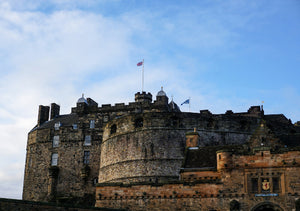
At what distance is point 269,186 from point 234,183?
2168 mm

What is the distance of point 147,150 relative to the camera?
39.3m

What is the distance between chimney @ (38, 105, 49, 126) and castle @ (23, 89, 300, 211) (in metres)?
0.14

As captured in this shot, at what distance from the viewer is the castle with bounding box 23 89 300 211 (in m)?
27.7

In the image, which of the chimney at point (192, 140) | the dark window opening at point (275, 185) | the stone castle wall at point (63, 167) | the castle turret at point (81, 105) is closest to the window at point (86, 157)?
the stone castle wall at point (63, 167)

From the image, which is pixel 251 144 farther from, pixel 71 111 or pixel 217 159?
pixel 71 111

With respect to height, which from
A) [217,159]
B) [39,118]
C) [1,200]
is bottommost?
[1,200]

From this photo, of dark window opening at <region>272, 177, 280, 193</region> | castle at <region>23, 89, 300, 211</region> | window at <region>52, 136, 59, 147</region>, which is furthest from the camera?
window at <region>52, 136, 59, 147</region>

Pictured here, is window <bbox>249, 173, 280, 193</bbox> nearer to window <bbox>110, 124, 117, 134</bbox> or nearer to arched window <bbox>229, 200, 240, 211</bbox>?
arched window <bbox>229, 200, 240, 211</bbox>

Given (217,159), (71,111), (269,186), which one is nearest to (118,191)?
(217,159)

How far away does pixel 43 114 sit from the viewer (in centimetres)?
6038

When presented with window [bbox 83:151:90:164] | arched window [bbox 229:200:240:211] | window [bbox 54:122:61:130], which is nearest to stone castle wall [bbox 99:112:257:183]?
window [bbox 83:151:90:164]

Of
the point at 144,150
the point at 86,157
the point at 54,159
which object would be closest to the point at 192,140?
the point at 144,150

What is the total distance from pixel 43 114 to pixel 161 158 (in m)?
27.0

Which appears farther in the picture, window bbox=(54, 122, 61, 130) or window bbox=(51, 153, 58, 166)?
window bbox=(54, 122, 61, 130)
